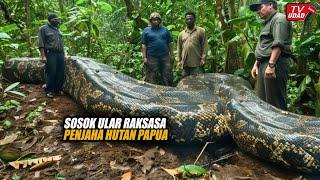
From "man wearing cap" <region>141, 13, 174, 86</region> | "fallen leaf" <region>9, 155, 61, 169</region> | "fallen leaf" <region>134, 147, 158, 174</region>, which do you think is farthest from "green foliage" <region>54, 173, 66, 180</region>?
"man wearing cap" <region>141, 13, 174, 86</region>

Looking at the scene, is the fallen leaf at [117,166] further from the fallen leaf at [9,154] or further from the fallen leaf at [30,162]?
the fallen leaf at [9,154]

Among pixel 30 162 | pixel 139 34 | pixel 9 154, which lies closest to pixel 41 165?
pixel 30 162

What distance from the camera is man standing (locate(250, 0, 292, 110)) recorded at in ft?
21.7

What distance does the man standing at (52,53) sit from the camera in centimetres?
912

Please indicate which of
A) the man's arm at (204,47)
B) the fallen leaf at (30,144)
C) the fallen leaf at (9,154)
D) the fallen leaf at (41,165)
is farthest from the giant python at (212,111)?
the fallen leaf at (9,154)

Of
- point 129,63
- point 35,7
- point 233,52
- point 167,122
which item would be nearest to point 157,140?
point 167,122

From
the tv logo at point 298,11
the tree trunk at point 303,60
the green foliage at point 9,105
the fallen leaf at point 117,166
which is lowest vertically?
the fallen leaf at point 117,166

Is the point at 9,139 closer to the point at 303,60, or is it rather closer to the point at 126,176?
the point at 126,176

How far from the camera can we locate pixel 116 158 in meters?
6.02

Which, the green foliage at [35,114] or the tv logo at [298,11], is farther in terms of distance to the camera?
the green foliage at [35,114]

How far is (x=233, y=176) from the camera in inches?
208

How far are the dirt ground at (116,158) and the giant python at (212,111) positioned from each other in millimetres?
190

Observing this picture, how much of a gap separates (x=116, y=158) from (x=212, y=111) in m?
1.71

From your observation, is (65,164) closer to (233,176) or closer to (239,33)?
(233,176)
